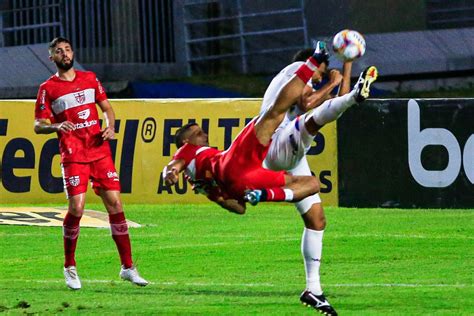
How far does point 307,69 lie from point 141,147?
1155 centimetres

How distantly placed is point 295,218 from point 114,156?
3.61 metres

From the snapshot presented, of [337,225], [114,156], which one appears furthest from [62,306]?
[114,156]

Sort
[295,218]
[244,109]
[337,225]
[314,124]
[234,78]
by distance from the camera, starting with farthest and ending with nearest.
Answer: [234,78] → [244,109] → [295,218] → [337,225] → [314,124]

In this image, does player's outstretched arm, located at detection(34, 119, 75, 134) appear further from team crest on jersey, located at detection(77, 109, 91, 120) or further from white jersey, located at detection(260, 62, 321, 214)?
white jersey, located at detection(260, 62, 321, 214)

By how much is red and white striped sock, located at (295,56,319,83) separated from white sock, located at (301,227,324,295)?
126 cm

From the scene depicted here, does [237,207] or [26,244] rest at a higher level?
[237,207]

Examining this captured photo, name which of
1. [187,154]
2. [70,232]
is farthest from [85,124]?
[187,154]

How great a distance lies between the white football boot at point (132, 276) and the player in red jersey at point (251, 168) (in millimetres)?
1737

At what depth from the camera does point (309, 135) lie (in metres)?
12.4

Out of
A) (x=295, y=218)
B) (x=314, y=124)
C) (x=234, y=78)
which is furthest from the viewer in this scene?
(x=234, y=78)

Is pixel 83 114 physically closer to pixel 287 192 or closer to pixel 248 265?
pixel 248 265

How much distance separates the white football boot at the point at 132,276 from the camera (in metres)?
14.1

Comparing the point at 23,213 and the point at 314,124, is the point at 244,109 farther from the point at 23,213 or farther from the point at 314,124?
the point at 314,124

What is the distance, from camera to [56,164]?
23.8 m
